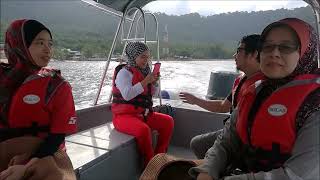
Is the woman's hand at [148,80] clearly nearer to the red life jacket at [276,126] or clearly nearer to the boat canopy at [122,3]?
the boat canopy at [122,3]

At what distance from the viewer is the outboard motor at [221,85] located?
16.8 ft

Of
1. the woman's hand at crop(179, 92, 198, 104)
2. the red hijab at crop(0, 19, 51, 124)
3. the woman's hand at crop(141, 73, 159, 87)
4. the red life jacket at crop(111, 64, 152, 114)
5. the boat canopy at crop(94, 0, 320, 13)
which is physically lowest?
the red life jacket at crop(111, 64, 152, 114)

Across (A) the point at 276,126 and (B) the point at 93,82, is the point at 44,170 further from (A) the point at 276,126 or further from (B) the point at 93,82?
(B) the point at 93,82

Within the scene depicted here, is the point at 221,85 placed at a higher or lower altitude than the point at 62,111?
lower

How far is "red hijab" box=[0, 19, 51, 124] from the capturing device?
1.77 meters

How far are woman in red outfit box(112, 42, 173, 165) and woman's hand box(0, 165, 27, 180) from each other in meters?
1.39

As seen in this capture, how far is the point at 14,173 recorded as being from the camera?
1522mm

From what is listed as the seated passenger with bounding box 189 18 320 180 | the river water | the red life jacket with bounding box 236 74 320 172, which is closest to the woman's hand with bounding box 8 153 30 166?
the seated passenger with bounding box 189 18 320 180

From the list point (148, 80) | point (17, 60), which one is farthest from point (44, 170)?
point (148, 80)

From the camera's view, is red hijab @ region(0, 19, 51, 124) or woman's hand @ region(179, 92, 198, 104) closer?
red hijab @ region(0, 19, 51, 124)

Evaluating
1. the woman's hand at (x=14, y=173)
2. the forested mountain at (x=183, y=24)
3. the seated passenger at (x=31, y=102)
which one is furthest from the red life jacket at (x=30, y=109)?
the forested mountain at (x=183, y=24)

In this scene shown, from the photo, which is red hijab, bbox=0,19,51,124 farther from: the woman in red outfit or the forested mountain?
the forested mountain

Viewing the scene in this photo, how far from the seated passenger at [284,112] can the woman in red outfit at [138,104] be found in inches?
51.8

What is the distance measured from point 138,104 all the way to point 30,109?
1446 millimetres
